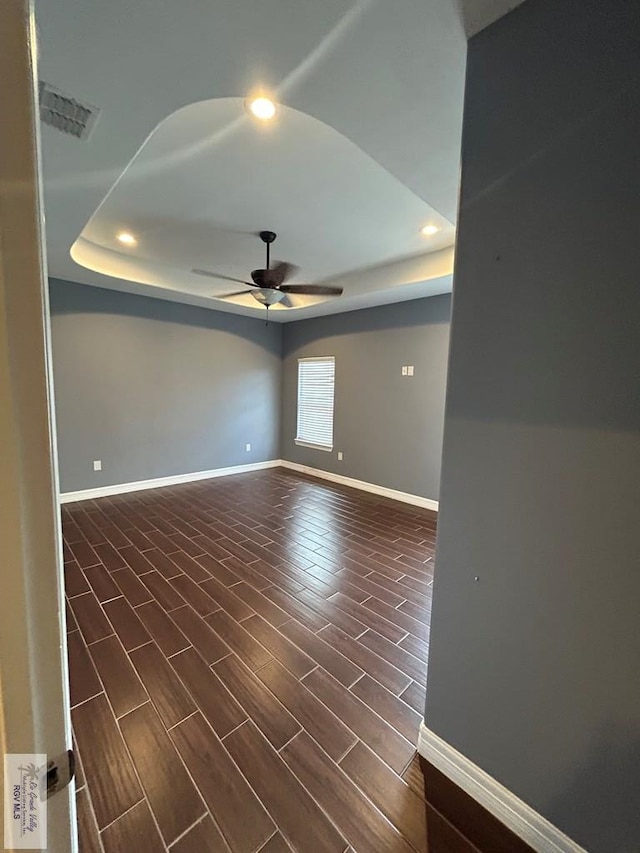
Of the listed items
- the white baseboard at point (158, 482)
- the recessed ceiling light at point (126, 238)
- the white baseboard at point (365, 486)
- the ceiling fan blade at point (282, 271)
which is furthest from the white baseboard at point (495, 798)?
the white baseboard at point (158, 482)

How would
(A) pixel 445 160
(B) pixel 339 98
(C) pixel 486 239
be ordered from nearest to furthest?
1. (C) pixel 486 239
2. (B) pixel 339 98
3. (A) pixel 445 160

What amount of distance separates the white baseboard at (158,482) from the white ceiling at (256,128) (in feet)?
8.39

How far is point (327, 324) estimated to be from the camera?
210 inches

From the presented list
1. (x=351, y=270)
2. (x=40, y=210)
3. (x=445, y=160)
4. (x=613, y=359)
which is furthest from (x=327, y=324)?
(x=40, y=210)

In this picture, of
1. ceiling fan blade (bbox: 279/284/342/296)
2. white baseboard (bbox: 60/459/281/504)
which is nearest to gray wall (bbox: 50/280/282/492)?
white baseboard (bbox: 60/459/281/504)

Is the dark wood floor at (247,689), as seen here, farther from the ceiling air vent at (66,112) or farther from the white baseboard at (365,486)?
the ceiling air vent at (66,112)

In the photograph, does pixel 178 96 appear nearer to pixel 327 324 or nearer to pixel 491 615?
pixel 491 615

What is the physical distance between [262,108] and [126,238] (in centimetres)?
239

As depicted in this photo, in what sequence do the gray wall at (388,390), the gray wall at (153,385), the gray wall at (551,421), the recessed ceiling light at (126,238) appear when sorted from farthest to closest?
the gray wall at (388,390) → the gray wall at (153,385) → the recessed ceiling light at (126,238) → the gray wall at (551,421)

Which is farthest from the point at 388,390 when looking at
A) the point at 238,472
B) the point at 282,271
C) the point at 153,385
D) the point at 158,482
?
the point at 158,482

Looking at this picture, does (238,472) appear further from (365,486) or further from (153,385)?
(365,486)

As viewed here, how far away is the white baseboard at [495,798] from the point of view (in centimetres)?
105

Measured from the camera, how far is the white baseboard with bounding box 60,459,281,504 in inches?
164

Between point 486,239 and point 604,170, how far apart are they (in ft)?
1.00
